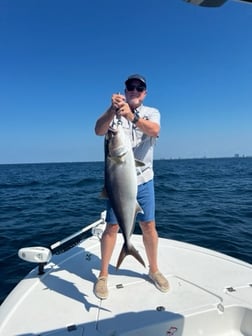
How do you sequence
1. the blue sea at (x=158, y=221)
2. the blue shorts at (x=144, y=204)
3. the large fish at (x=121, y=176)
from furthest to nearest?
1. the blue sea at (x=158, y=221)
2. the blue shorts at (x=144, y=204)
3. the large fish at (x=121, y=176)

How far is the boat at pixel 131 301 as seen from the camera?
262 cm

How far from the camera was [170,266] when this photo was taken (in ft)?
12.7

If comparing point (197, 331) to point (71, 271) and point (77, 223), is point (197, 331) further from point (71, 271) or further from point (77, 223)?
point (77, 223)

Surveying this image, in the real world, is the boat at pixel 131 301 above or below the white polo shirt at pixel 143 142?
below

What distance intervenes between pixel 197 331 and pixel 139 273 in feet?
3.74

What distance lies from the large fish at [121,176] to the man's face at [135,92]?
1.21ft

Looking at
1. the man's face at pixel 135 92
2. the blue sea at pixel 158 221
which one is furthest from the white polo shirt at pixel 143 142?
the blue sea at pixel 158 221

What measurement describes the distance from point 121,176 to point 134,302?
4.85 feet

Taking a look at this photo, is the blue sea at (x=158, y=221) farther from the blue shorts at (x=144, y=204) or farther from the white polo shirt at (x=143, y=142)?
the white polo shirt at (x=143, y=142)

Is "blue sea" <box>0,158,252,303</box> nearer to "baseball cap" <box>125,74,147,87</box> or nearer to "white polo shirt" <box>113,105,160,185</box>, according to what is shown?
"white polo shirt" <box>113,105,160,185</box>

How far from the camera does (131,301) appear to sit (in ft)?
9.96

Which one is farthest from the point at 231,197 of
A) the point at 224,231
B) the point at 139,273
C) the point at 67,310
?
the point at 67,310

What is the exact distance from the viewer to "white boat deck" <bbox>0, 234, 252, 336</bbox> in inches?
103

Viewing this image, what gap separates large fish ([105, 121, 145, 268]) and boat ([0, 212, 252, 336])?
0.84 metres
